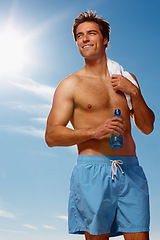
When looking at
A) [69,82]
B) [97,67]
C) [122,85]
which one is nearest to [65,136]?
[69,82]

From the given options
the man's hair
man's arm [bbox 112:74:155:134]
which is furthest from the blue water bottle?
the man's hair

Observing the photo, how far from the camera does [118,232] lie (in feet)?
11.5

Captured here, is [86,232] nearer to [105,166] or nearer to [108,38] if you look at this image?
[105,166]

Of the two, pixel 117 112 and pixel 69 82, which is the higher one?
pixel 69 82

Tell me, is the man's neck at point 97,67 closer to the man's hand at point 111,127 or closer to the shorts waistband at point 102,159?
the man's hand at point 111,127

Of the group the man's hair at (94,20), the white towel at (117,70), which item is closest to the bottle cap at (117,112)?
the white towel at (117,70)

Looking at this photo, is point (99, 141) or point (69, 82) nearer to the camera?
point (99, 141)

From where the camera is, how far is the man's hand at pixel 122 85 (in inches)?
143

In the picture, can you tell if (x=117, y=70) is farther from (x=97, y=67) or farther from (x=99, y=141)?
(x=99, y=141)

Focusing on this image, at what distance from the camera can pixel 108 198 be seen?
333 cm

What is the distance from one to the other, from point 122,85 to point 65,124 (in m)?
0.74

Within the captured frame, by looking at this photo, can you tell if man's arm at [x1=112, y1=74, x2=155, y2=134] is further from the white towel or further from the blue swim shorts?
the blue swim shorts

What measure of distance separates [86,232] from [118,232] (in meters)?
0.34

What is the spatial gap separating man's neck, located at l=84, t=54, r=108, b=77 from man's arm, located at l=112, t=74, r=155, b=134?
0.23m
